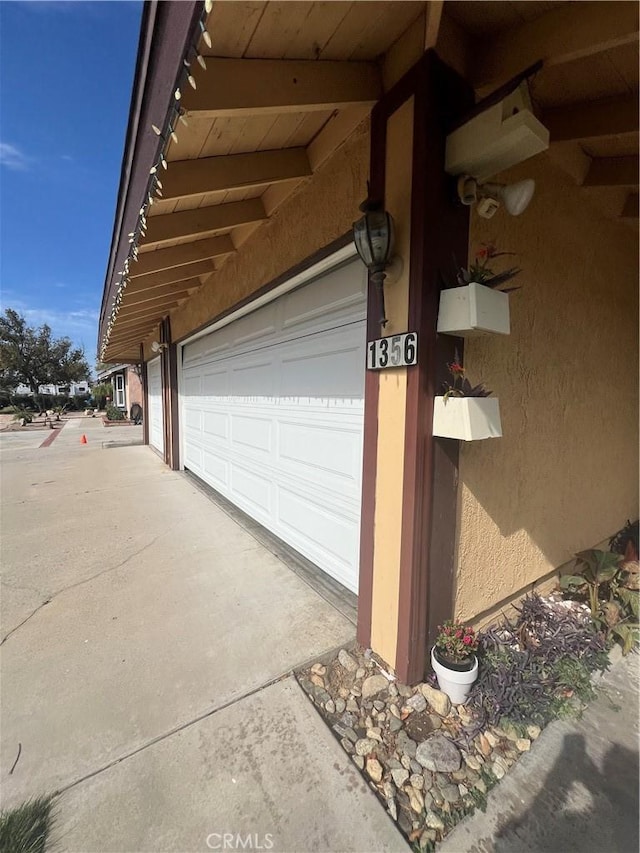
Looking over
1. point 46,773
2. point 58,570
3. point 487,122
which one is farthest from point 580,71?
point 58,570

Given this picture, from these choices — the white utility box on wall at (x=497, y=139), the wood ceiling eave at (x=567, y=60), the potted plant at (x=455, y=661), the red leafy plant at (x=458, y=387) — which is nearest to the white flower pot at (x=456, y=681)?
the potted plant at (x=455, y=661)

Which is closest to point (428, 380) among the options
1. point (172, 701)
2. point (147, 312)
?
point (172, 701)

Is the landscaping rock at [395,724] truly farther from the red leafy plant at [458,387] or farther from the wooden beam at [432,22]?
the wooden beam at [432,22]

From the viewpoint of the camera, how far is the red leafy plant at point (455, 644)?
5.95 ft

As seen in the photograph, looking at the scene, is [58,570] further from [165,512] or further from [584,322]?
[584,322]

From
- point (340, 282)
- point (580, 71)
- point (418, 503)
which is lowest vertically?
Answer: point (418, 503)

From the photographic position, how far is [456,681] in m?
1.77

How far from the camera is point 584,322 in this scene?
2.69m

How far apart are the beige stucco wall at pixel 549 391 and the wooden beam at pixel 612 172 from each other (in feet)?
0.30

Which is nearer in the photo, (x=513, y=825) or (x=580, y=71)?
(x=513, y=825)

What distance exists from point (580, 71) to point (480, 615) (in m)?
2.94

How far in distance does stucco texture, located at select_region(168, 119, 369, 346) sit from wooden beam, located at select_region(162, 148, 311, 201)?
0.20 m

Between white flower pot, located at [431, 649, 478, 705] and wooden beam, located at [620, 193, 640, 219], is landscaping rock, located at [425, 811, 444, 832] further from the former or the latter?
wooden beam, located at [620, 193, 640, 219]

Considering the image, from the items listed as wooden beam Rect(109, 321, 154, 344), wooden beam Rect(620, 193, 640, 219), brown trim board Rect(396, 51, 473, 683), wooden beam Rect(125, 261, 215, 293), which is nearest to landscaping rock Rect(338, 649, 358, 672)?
brown trim board Rect(396, 51, 473, 683)
